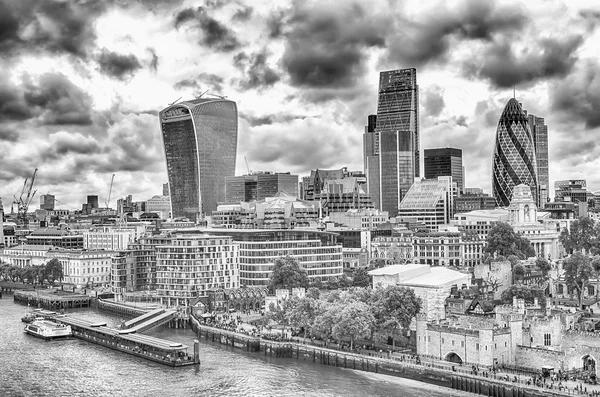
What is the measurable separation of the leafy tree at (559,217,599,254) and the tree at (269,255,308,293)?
59.3 m

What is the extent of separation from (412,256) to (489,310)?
82333 mm

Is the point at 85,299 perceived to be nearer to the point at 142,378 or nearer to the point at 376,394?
the point at 142,378

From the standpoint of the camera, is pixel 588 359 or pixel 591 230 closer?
pixel 588 359

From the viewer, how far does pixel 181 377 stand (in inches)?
3637

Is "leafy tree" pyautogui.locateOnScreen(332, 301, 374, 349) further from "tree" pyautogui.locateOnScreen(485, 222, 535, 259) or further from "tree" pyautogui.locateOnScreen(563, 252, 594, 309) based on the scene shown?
"tree" pyautogui.locateOnScreen(485, 222, 535, 259)

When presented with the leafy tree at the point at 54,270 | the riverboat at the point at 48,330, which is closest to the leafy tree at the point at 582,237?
the riverboat at the point at 48,330

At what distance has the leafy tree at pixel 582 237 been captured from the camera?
16188 centimetres

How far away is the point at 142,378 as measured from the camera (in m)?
92.4

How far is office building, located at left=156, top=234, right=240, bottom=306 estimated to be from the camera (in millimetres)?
145875

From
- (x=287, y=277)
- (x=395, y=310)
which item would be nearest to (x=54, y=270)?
(x=287, y=277)

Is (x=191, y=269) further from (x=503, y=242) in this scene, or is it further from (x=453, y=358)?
(x=453, y=358)

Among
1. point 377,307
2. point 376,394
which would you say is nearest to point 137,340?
point 377,307

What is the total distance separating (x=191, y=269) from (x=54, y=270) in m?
54.7

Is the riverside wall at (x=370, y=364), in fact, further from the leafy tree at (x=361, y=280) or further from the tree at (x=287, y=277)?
the leafy tree at (x=361, y=280)
